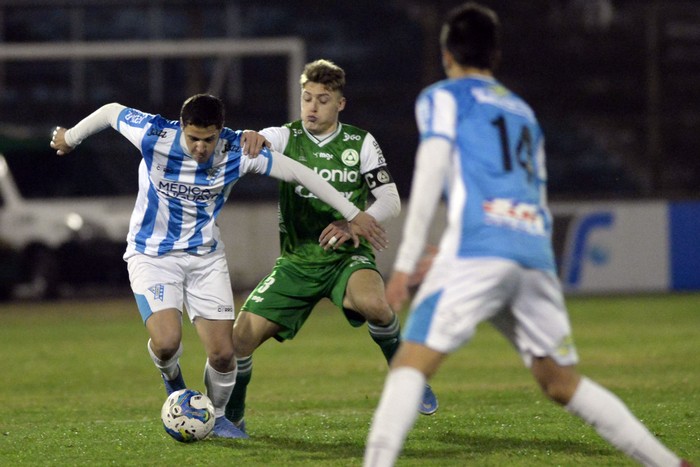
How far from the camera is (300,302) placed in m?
7.32

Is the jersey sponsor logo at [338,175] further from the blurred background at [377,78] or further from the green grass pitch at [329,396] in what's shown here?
the blurred background at [377,78]

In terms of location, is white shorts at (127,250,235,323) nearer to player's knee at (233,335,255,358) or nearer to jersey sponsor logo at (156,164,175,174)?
player's knee at (233,335,255,358)

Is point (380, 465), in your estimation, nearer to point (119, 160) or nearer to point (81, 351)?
point (81, 351)

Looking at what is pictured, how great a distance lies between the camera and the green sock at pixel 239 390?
285 inches

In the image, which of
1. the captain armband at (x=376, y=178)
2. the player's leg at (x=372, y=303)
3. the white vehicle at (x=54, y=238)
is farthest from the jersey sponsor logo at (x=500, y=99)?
the white vehicle at (x=54, y=238)

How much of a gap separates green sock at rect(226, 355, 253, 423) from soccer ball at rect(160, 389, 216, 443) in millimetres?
400

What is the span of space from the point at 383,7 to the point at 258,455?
18.7 m

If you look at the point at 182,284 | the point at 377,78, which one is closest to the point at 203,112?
the point at 182,284

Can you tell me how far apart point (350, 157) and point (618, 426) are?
2902 mm

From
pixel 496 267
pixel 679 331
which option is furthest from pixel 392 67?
pixel 496 267

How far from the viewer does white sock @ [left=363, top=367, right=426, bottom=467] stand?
15.5 feet

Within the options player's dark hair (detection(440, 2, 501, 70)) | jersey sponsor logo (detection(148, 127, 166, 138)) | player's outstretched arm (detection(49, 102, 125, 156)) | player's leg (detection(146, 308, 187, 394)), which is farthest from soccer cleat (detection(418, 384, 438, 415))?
player's dark hair (detection(440, 2, 501, 70))

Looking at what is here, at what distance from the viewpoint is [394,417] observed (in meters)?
4.76

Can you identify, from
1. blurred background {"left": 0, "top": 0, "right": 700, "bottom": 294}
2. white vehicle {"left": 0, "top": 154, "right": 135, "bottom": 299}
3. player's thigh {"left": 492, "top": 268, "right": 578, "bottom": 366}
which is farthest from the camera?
blurred background {"left": 0, "top": 0, "right": 700, "bottom": 294}
